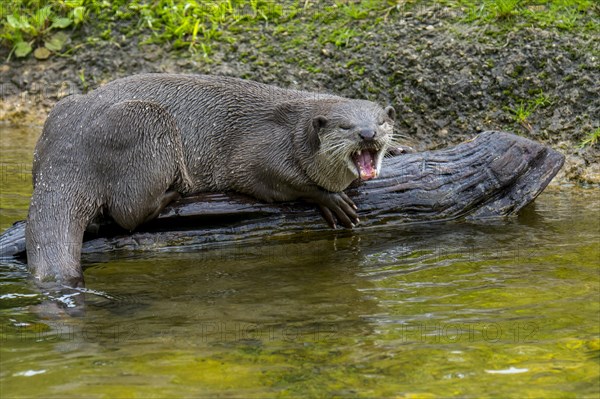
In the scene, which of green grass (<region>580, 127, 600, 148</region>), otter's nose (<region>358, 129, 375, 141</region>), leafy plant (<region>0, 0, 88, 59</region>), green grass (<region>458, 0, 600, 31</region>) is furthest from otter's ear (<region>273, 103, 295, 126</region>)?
leafy plant (<region>0, 0, 88, 59</region>)

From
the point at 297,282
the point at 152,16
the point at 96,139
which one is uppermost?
the point at 152,16

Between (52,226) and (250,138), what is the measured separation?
137 centimetres

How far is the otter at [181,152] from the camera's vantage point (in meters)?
5.19

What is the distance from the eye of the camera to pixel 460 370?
12.8 feet

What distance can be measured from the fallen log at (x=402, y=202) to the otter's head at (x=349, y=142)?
23 cm

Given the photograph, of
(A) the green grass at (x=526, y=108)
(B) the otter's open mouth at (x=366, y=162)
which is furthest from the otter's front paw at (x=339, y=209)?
(A) the green grass at (x=526, y=108)

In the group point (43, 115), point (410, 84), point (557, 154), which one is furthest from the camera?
point (43, 115)

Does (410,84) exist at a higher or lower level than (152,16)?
lower

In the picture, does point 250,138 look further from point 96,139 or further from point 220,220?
point 96,139

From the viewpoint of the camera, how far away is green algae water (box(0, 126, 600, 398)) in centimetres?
382

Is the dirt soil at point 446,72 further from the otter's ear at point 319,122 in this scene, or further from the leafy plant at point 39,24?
the otter's ear at point 319,122

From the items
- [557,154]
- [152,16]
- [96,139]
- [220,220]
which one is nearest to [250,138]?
[220,220]

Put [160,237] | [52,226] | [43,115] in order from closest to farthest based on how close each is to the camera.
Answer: [52,226] → [160,237] → [43,115]

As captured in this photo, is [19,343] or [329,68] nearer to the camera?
[19,343]
